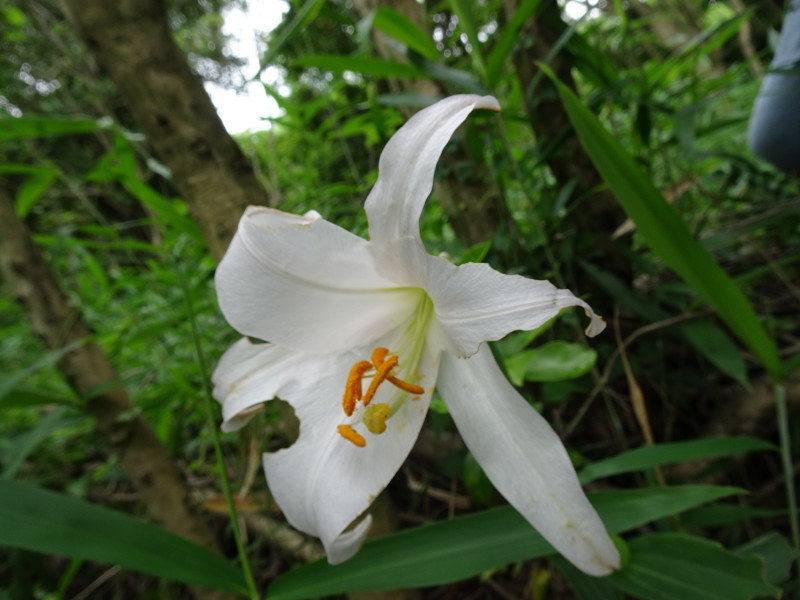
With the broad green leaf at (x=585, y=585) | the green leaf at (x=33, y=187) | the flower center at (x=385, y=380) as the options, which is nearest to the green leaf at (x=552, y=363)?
the flower center at (x=385, y=380)

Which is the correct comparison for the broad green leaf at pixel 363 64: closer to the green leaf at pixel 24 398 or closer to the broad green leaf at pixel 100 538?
the broad green leaf at pixel 100 538

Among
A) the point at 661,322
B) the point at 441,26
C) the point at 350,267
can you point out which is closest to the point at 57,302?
the point at 350,267

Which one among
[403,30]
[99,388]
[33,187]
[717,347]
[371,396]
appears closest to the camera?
[371,396]

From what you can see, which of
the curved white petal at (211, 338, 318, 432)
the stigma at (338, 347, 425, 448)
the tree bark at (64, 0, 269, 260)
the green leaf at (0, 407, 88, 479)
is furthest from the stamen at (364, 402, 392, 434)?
the green leaf at (0, 407, 88, 479)

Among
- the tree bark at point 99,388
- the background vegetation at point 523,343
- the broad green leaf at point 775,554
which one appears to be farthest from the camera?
the tree bark at point 99,388

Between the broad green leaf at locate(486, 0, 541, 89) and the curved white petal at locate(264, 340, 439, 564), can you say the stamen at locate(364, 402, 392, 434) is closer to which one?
the curved white petal at locate(264, 340, 439, 564)

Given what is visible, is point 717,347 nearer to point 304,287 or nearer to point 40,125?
point 304,287

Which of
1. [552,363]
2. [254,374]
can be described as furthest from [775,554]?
[254,374]
